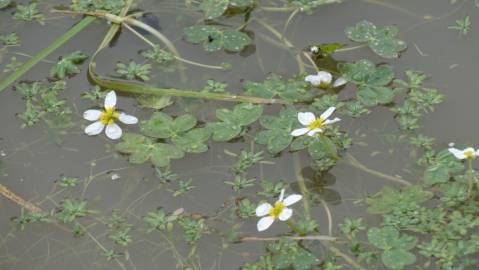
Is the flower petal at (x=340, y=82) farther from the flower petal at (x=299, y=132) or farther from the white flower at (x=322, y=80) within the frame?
the flower petal at (x=299, y=132)

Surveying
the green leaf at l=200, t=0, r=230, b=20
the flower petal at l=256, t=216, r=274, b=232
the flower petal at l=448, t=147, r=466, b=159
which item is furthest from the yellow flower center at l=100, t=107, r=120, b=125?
the flower petal at l=448, t=147, r=466, b=159

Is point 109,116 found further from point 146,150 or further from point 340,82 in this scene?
point 340,82

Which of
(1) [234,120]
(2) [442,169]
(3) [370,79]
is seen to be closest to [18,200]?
(1) [234,120]

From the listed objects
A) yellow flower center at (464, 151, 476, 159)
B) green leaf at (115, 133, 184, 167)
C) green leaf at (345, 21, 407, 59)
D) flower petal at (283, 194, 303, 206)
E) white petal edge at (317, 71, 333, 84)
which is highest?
green leaf at (345, 21, 407, 59)

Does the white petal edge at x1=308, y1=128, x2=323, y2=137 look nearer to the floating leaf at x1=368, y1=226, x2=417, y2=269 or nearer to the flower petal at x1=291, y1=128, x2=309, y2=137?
the flower petal at x1=291, y1=128, x2=309, y2=137

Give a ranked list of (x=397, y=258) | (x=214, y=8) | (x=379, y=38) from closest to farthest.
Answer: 1. (x=397, y=258)
2. (x=379, y=38)
3. (x=214, y=8)

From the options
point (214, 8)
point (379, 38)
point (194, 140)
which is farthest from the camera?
point (214, 8)

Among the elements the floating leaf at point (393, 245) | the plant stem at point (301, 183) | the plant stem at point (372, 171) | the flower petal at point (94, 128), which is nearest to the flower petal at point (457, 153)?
the plant stem at point (372, 171)
